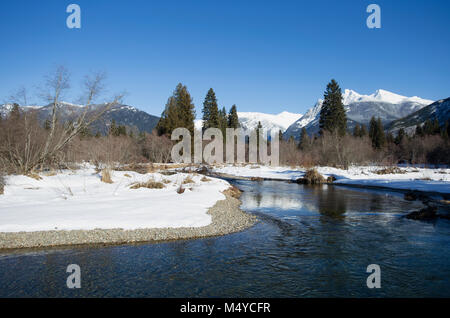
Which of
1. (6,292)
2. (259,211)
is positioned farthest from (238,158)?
(6,292)

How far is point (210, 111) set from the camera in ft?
193

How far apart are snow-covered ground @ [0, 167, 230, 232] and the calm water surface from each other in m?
1.67

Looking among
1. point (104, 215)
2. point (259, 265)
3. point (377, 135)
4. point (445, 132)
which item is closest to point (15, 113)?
point (104, 215)

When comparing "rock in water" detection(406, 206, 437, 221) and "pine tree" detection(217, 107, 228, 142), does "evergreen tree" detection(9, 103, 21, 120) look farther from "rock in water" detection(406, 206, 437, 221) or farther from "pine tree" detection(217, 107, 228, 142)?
"pine tree" detection(217, 107, 228, 142)

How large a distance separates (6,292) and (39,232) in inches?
142

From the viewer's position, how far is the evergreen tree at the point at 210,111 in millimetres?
58531

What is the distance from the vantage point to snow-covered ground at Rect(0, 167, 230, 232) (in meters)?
10.2

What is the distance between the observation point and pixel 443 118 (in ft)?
477

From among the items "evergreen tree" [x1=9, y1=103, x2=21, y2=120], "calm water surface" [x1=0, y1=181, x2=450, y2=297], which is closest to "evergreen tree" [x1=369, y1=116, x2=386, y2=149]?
"calm water surface" [x1=0, y1=181, x2=450, y2=297]

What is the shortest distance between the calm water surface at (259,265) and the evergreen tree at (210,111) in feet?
158

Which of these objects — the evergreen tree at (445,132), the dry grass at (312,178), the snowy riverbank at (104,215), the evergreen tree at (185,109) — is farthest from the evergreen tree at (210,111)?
the evergreen tree at (445,132)

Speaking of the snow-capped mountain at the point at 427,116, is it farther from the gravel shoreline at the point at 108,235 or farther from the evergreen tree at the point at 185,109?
the gravel shoreline at the point at 108,235

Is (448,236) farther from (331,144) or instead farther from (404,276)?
(331,144)

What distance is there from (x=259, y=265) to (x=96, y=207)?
811cm
